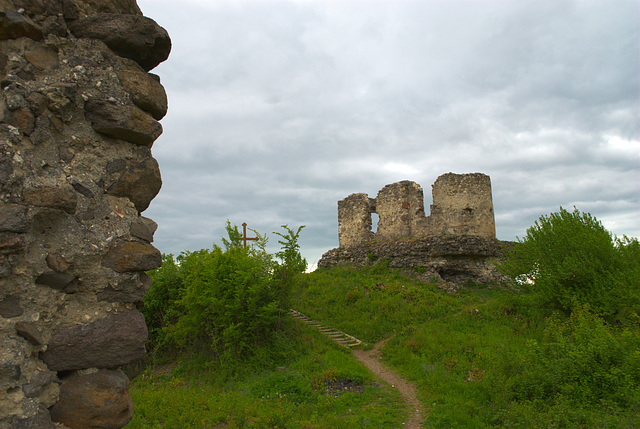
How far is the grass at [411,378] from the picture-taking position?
6.33m

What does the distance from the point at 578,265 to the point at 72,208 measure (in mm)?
13089

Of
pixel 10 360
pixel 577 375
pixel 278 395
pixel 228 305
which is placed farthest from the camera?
pixel 228 305

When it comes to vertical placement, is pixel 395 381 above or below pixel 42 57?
below

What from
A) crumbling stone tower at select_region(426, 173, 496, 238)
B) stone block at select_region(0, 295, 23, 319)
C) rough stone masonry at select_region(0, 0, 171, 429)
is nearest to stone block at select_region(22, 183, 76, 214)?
rough stone masonry at select_region(0, 0, 171, 429)

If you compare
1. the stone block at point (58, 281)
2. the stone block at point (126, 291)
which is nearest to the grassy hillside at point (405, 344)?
the stone block at point (126, 291)

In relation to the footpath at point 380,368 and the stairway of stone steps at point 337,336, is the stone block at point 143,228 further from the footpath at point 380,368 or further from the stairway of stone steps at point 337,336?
the stairway of stone steps at point 337,336

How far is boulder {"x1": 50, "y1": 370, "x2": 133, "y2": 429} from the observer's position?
90.6 inches

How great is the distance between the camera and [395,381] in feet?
30.8

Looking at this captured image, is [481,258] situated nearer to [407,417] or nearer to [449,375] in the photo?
[449,375]

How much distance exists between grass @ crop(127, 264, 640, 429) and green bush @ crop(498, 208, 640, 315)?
2.98 ft

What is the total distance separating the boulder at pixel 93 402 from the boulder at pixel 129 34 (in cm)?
226

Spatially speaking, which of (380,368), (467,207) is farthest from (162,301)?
(467,207)

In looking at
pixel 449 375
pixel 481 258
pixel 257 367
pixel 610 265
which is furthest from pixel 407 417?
pixel 481 258

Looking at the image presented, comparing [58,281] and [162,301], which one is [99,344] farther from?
[162,301]
